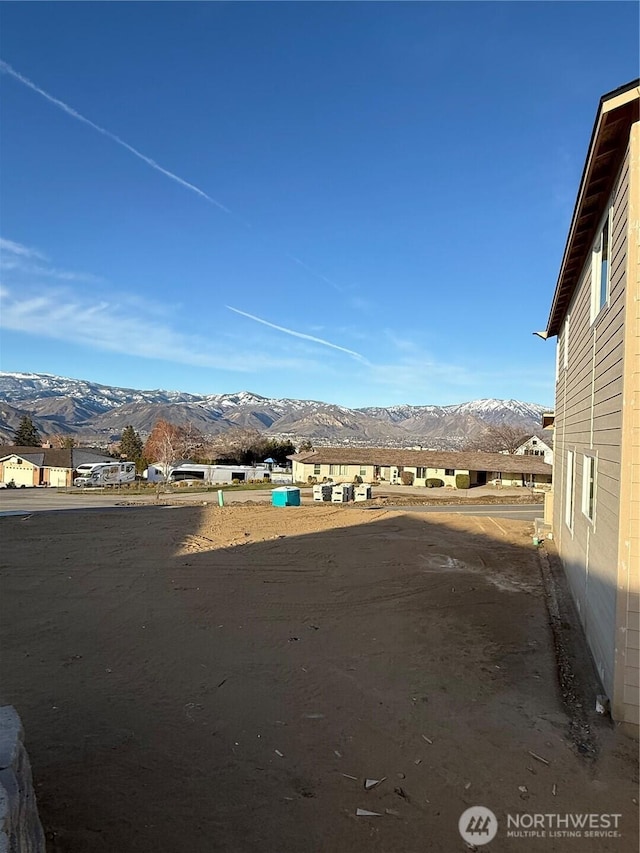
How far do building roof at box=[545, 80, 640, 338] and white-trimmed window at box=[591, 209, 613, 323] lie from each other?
1.10ft

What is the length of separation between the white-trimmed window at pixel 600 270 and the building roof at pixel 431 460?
4420 centimetres

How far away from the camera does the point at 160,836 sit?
3.93m

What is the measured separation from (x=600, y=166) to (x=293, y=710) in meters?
7.54

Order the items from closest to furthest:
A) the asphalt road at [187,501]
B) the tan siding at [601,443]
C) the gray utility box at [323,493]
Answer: the tan siding at [601,443] < the asphalt road at [187,501] < the gray utility box at [323,493]

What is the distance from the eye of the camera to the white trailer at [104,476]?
50878mm

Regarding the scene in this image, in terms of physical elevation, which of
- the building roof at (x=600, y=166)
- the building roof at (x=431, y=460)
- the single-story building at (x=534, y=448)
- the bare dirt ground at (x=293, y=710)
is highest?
the building roof at (x=600, y=166)

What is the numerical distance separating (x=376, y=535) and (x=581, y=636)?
11.0m

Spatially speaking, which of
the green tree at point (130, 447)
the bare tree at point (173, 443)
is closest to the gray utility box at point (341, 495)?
the bare tree at point (173, 443)

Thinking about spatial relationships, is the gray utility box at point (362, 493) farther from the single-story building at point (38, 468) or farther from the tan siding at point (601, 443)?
the single-story building at point (38, 468)

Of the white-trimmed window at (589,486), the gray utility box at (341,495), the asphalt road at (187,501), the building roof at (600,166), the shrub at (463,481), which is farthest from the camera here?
the shrub at (463,481)

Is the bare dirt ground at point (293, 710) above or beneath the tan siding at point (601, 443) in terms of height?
beneath

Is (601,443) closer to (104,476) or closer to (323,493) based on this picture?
(323,493)

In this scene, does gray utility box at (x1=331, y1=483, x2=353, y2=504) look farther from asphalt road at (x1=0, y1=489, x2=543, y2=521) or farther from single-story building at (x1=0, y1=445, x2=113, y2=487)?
single-story building at (x1=0, y1=445, x2=113, y2=487)

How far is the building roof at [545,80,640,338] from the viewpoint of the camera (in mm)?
5238
